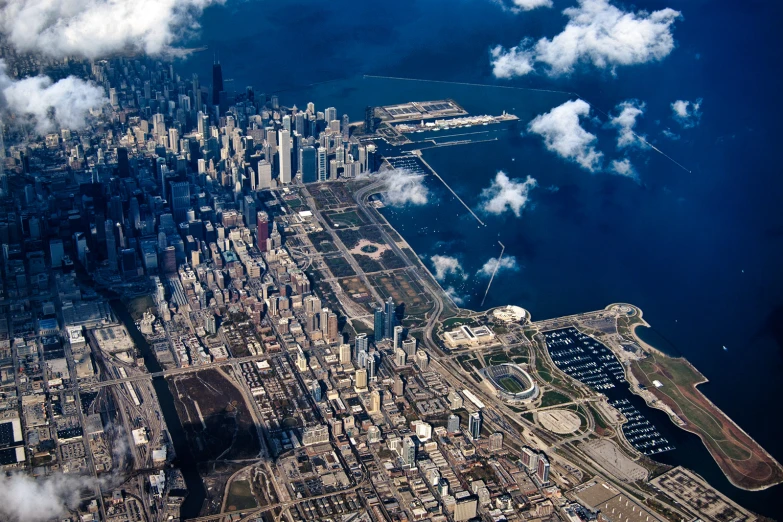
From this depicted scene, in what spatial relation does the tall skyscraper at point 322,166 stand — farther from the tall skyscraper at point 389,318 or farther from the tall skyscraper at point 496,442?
the tall skyscraper at point 496,442

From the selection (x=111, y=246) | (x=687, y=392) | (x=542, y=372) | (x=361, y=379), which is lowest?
(x=687, y=392)

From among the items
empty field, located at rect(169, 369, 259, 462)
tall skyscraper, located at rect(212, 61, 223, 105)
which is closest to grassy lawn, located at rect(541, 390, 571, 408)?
empty field, located at rect(169, 369, 259, 462)

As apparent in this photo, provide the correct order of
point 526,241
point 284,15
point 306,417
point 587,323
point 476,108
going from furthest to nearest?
point 284,15 → point 476,108 → point 526,241 → point 587,323 → point 306,417

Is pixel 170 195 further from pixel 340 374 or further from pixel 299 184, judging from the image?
pixel 340 374

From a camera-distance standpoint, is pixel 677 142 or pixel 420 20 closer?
pixel 677 142

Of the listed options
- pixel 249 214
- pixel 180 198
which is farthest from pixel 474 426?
pixel 180 198

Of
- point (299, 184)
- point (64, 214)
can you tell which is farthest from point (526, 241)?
point (64, 214)

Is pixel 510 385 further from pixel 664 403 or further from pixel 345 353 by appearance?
pixel 345 353
